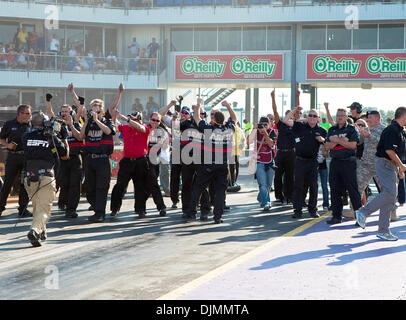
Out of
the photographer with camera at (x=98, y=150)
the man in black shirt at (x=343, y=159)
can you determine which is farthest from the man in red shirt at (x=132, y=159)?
the man in black shirt at (x=343, y=159)

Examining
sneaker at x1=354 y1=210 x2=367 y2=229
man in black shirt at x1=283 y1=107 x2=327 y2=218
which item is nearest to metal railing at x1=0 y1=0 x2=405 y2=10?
man in black shirt at x1=283 y1=107 x2=327 y2=218

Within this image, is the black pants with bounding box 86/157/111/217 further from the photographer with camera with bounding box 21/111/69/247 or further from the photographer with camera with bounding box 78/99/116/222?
the photographer with camera with bounding box 21/111/69/247

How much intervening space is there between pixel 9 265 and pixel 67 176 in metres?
4.46

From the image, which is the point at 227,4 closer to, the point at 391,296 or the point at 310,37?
the point at 310,37

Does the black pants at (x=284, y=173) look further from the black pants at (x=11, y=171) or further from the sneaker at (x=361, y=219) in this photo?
the black pants at (x=11, y=171)

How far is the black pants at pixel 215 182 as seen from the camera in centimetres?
1075

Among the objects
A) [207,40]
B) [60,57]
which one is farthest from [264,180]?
[207,40]

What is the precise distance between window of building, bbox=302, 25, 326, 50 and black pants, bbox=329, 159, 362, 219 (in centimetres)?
2405

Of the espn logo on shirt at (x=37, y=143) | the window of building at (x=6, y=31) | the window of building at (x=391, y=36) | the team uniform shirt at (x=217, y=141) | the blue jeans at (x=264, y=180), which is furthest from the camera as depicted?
the window of building at (x=6, y=31)

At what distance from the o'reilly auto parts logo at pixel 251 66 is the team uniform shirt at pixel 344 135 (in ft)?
75.1

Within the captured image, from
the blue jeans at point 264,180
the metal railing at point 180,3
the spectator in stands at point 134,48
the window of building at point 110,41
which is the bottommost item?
the blue jeans at point 264,180

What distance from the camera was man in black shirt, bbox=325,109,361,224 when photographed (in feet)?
34.1

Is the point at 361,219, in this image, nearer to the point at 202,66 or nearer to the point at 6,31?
the point at 202,66
